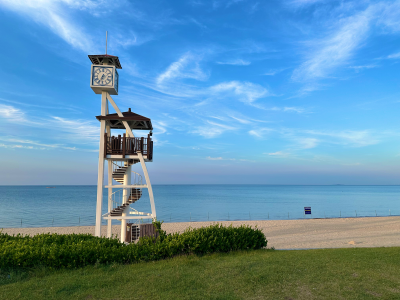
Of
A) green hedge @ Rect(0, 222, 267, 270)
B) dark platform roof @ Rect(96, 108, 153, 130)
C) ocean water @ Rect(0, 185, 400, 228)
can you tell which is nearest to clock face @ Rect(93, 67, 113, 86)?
dark platform roof @ Rect(96, 108, 153, 130)

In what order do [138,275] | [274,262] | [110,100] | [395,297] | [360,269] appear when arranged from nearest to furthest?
[395,297], [138,275], [360,269], [274,262], [110,100]

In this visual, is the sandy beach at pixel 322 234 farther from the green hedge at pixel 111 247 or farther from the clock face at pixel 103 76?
the clock face at pixel 103 76

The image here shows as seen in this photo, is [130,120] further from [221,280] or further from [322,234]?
[322,234]

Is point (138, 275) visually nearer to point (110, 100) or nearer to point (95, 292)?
point (95, 292)

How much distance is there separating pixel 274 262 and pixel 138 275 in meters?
3.92

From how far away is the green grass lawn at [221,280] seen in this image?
20.0 ft

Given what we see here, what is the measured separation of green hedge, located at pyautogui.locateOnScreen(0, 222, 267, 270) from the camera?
7.72 metres

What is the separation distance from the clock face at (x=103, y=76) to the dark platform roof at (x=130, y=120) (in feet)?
5.51

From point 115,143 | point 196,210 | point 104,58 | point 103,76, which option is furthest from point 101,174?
point 196,210

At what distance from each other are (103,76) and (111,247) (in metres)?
9.29

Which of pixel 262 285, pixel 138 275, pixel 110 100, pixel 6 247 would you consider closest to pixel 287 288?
pixel 262 285

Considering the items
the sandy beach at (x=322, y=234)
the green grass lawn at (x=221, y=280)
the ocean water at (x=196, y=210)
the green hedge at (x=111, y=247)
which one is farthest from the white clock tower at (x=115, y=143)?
the ocean water at (x=196, y=210)

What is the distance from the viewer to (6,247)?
8.06m

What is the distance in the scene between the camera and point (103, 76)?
1458 cm
